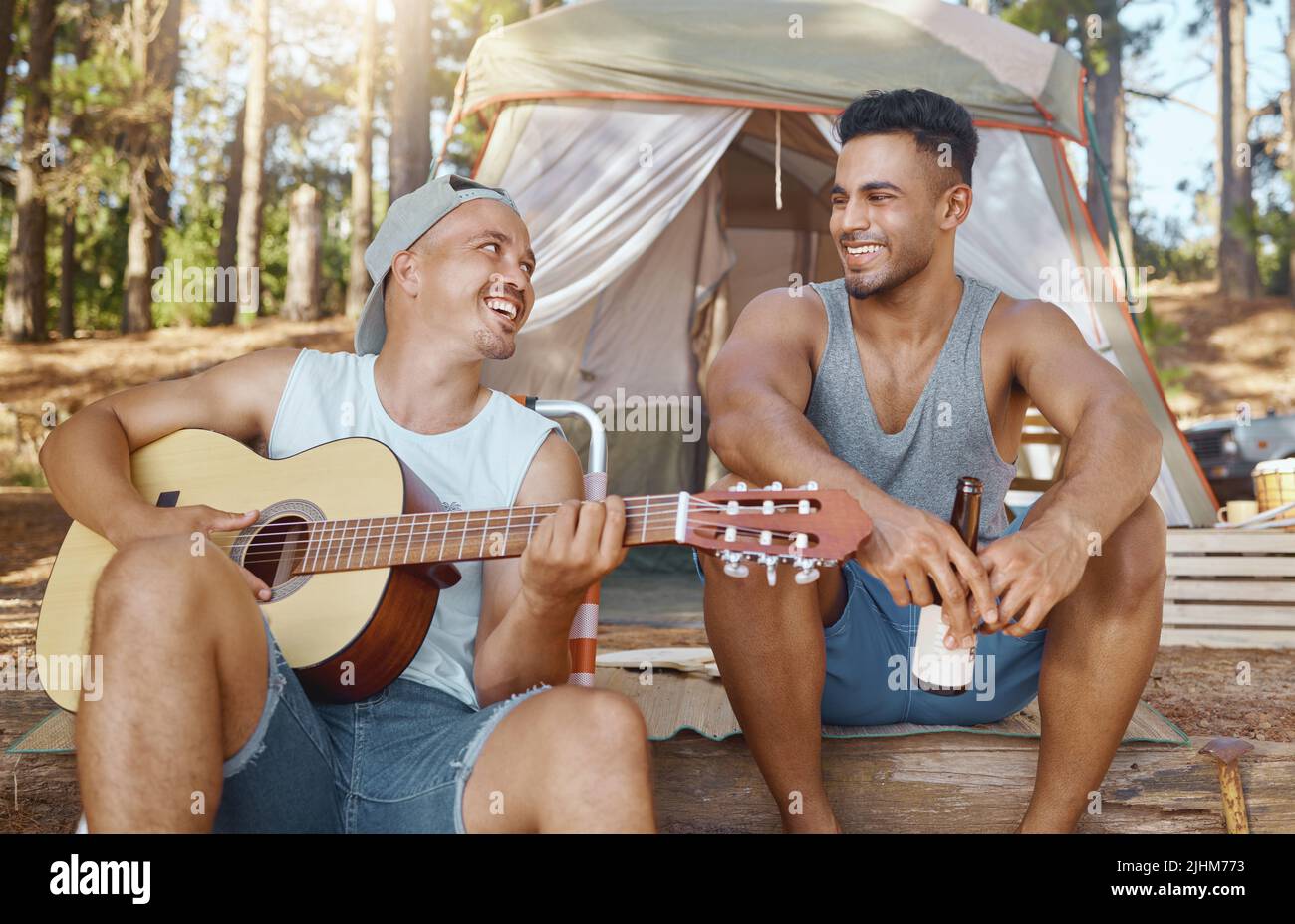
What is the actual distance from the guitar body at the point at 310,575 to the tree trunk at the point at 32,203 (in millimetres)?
11627

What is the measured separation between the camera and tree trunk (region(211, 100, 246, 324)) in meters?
14.8

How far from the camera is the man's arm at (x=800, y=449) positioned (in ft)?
5.29

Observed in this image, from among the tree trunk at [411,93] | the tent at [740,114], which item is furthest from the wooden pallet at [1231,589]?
the tree trunk at [411,93]

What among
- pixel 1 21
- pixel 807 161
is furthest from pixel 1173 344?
pixel 1 21

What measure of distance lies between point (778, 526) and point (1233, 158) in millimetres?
18803

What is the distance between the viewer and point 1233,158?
57.2 ft

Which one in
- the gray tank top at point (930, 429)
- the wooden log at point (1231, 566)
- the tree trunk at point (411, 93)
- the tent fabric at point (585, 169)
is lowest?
the wooden log at point (1231, 566)

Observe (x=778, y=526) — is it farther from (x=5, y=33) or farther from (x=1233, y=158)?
(x=1233, y=158)

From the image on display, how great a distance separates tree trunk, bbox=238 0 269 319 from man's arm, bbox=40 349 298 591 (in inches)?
449

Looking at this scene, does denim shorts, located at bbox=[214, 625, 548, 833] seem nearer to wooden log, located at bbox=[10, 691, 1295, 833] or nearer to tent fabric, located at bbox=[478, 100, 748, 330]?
wooden log, located at bbox=[10, 691, 1295, 833]

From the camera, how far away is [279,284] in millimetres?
19922

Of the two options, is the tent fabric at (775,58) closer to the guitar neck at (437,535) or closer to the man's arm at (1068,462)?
the man's arm at (1068,462)
